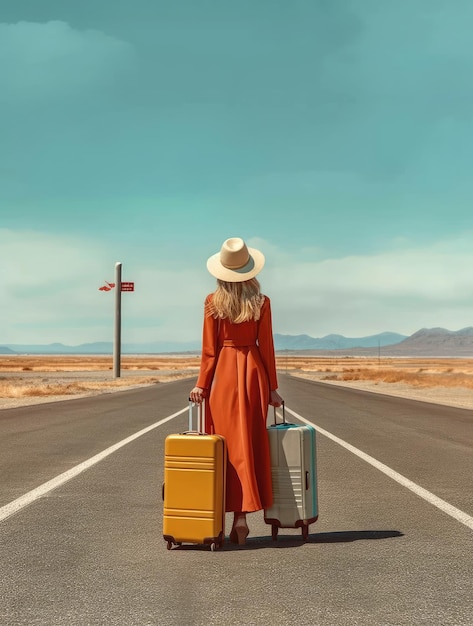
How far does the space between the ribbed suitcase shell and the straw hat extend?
1.24 m

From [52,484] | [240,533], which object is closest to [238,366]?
[240,533]

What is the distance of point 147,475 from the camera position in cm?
925

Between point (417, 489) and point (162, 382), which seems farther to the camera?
point (162, 382)

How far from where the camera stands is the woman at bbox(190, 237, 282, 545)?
5.60 meters

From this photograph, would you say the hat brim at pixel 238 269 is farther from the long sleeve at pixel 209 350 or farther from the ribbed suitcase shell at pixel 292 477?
the ribbed suitcase shell at pixel 292 477

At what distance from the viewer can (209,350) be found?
19.0ft

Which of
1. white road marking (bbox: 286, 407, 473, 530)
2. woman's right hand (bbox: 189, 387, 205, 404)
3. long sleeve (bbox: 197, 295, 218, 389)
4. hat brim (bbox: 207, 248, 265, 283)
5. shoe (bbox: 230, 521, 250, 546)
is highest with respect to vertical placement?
hat brim (bbox: 207, 248, 265, 283)

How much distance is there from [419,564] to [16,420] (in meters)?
14.5

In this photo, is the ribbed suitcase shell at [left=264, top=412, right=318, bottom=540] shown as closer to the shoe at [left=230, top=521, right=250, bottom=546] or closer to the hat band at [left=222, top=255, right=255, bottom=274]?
the shoe at [left=230, top=521, right=250, bottom=546]

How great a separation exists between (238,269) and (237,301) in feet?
0.90

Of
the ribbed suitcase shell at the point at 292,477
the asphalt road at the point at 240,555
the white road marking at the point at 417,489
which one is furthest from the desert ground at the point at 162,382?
the ribbed suitcase shell at the point at 292,477

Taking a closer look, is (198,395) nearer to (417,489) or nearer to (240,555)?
(240,555)

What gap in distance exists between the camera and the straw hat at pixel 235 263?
5.79 m

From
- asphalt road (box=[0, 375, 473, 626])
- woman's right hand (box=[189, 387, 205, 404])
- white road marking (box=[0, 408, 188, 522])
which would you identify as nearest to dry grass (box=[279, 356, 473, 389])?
white road marking (box=[0, 408, 188, 522])
